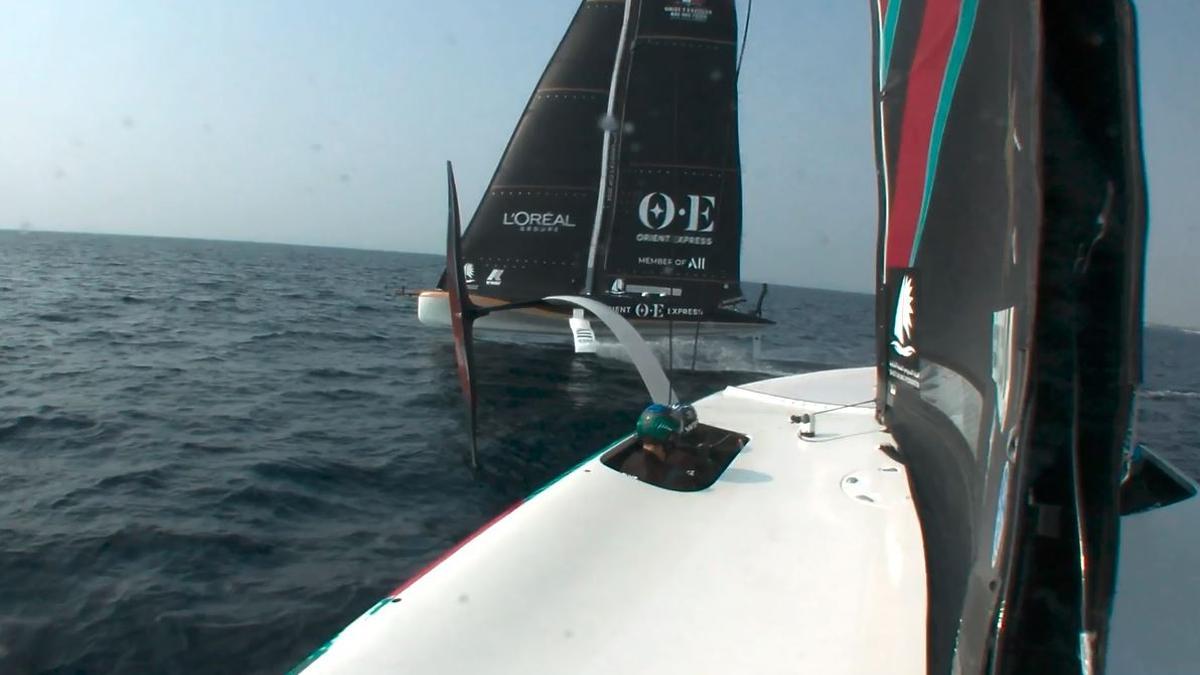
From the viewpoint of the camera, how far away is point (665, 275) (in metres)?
15.1

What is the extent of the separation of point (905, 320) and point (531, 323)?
43.1 feet

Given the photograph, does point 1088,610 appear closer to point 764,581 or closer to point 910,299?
point 764,581

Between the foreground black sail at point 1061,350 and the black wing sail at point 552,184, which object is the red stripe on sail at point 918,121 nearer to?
the foreground black sail at point 1061,350

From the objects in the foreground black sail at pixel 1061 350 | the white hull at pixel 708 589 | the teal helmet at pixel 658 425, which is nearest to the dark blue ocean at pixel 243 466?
the foreground black sail at pixel 1061 350

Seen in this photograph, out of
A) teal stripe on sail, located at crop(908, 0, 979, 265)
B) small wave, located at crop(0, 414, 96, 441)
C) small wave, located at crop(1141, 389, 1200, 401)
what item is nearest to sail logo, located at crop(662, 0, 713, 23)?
small wave, located at crop(1141, 389, 1200, 401)

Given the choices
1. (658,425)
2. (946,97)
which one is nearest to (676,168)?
(658,425)

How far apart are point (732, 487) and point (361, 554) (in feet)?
9.13

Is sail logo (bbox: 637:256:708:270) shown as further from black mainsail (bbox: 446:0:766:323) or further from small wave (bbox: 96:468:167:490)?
small wave (bbox: 96:468:167:490)

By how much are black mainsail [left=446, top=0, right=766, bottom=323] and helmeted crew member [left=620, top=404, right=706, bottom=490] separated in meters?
11.6

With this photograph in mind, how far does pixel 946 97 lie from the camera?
2.23 meters

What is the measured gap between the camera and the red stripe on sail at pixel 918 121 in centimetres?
225

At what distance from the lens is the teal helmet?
10.3 ft

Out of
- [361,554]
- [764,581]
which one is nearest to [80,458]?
[361,554]

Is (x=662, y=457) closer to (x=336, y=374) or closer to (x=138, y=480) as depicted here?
(x=138, y=480)
